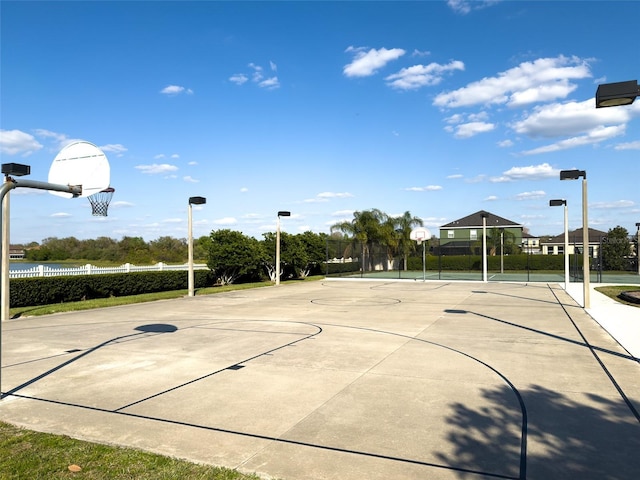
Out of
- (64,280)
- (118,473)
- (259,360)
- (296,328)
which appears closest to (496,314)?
(296,328)

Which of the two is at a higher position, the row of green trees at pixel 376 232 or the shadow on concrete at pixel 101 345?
the row of green trees at pixel 376 232

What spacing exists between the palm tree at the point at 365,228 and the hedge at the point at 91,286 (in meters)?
20.0

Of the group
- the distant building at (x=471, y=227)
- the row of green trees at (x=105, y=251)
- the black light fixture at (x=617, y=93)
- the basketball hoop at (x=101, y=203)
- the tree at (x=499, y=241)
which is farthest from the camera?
A: the distant building at (x=471, y=227)

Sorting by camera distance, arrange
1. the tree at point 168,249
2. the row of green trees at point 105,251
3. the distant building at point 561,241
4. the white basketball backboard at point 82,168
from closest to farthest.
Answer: the white basketball backboard at point 82,168, the row of green trees at point 105,251, the tree at point 168,249, the distant building at point 561,241

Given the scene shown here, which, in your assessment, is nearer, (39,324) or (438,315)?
(39,324)

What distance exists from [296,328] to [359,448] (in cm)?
681

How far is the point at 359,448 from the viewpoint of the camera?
423 centimetres

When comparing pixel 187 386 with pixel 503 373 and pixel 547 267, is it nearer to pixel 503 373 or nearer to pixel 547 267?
pixel 503 373

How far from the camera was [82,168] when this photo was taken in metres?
7.00

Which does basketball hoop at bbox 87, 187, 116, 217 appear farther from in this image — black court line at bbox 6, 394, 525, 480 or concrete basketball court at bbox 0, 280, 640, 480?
black court line at bbox 6, 394, 525, 480

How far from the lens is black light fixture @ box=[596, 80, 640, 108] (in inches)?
225

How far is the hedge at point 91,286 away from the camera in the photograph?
1650 centimetres

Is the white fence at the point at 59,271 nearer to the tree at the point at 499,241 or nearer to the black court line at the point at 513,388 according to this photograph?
the black court line at the point at 513,388

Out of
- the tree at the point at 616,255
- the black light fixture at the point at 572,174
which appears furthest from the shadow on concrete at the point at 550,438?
the tree at the point at 616,255
